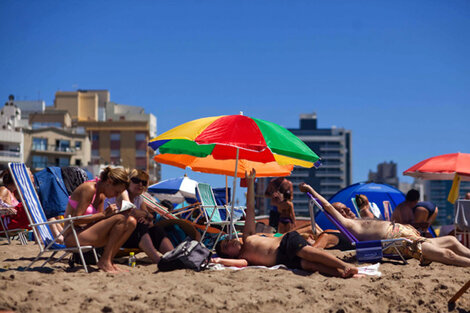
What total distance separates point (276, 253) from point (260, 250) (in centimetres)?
19

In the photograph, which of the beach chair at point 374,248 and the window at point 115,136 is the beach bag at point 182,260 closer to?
the beach chair at point 374,248

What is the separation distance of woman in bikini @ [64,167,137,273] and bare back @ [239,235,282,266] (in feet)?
4.18

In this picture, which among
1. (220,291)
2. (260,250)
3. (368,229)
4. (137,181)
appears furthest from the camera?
(368,229)

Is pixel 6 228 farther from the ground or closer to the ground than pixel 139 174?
closer to the ground

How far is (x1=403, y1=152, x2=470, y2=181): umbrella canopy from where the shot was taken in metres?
10.5

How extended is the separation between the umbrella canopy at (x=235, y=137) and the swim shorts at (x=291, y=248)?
1116 mm

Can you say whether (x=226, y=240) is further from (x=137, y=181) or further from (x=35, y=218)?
(x=35, y=218)

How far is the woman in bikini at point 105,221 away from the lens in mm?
5617

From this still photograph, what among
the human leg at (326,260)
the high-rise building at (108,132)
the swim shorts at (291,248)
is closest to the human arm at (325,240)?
the swim shorts at (291,248)

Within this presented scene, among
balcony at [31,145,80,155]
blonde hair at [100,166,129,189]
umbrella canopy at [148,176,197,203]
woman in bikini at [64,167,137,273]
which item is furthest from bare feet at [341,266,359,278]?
balcony at [31,145,80,155]

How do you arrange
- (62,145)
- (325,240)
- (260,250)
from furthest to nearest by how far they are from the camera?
1. (62,145)
2. (325,240)
3. (260,250)

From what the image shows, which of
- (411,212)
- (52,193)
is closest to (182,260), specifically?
(52,193)

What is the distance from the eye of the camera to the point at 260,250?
618 centimetres

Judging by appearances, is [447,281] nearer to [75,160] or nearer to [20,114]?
[75,160]
